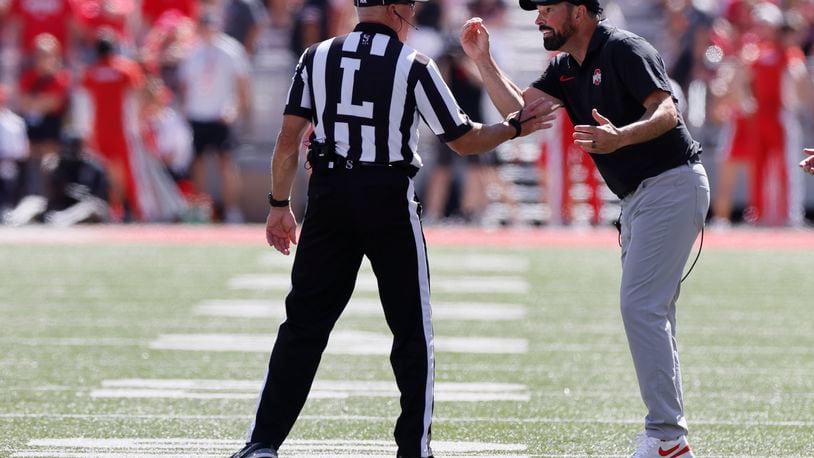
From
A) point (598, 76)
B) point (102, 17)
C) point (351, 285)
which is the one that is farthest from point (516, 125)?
point (102, 17)

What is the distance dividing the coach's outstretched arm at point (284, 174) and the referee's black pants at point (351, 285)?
0.12 m

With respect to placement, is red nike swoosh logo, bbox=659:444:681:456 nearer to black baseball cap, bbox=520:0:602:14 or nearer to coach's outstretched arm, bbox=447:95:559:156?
coach's outstretched arm, bbox=447:95:559:156

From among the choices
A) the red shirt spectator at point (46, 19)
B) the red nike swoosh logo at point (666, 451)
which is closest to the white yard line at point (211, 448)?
the red nike swoosh logo at point (666, 451)

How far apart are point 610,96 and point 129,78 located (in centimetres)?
1187

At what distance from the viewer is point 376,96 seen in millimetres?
5684

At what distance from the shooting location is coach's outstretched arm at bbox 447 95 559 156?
5.83m

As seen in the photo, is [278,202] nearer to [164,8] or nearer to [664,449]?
[664,449]

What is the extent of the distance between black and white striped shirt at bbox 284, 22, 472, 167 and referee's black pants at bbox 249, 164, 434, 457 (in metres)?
0.10

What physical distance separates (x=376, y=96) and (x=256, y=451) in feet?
4.25

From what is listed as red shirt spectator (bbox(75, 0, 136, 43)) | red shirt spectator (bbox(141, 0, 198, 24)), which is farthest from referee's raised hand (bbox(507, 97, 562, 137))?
red shirt spectator (bbox(141, 0, 198, 24))

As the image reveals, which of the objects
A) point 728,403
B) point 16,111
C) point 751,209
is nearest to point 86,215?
point 16,111

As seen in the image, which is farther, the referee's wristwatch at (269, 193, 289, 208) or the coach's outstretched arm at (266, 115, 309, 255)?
the referee's wristwatch at (269, 193, 289, 208)

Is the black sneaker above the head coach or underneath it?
underneath

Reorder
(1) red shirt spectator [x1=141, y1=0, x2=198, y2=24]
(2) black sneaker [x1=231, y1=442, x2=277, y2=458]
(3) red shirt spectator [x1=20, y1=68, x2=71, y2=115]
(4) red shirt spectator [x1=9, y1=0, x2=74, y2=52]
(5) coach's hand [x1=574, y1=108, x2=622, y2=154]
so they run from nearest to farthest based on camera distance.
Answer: (5) coach's hand [x1=574, y1=108, x2=622, y2=154] → (2) black sneaker [x1=231, y1=442, x2=277, y2=458] → (3) red shirt spectator [x1=20, y1=68, x2=71, y2=115] → (4) red shirt spectator [x1=9, y1=0, x2=74, y2=52] → (1) red shirt spectator [x1=141, y1=0, x2=198, y2=24]
